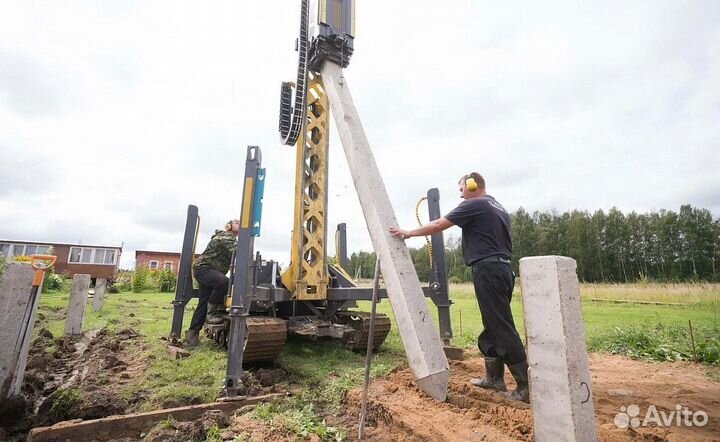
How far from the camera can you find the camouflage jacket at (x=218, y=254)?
658 cm

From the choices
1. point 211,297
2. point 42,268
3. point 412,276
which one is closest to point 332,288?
point 211,297

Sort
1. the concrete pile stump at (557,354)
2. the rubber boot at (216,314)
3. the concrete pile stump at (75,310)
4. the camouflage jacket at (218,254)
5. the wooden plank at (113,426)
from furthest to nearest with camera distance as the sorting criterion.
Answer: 1. the concrete pile stump at (75,310)
2. the camouflage jacket at (218,254)
3. the rubber boot at (216,314)
4. the wooden plank at (113,426)
5. the concrete pile stump at (557,354)

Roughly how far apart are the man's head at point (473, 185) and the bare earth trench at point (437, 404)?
1959 mm

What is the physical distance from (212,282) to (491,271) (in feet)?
15.8

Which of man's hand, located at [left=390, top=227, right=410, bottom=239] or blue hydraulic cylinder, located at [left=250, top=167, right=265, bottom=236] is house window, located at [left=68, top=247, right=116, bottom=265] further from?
man's hand, located at [left=390, top=227, right=410, bottom=239]

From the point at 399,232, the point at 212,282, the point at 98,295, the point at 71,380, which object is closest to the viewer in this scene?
the point at 399,232

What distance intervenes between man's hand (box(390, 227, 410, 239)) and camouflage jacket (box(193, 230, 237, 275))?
381 cm

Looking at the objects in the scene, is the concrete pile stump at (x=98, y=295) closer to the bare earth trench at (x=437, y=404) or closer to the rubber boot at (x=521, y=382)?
the bare earth trench at (x=437, y=404)

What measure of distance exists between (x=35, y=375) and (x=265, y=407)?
3.00 metres

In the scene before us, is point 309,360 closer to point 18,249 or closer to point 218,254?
point 218,254

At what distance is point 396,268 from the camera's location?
3.62 metres

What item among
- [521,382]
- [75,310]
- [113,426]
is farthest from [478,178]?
[75,310]

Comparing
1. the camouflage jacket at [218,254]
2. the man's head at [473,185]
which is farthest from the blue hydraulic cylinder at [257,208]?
the camouflage jacket at [218,254]

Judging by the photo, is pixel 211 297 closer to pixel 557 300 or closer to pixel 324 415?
pixel 324 415
